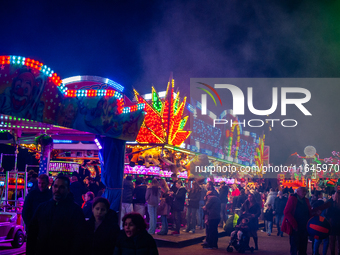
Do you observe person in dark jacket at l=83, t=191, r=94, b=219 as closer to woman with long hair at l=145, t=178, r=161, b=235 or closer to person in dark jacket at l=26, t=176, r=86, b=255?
person in dark jacket at l=26, t=176, r=86, b=255

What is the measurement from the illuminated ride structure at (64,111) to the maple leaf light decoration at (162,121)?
18.2 feet

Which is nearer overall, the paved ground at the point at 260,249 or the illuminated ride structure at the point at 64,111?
the illuminated ride structure at the point at 64,111

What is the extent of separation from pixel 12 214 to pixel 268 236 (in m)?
9.59

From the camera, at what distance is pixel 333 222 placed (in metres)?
8.95

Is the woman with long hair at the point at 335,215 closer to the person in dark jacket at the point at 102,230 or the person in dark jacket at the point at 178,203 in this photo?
the person in dark jacket at the point at 178,203

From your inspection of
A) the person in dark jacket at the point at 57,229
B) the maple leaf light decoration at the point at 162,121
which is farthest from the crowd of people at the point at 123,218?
the maple leaf light decoration at the point at 162,121

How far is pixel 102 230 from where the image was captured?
4.16 metres

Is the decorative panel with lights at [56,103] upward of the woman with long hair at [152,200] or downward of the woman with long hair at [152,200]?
upward

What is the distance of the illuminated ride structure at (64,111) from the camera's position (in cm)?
746

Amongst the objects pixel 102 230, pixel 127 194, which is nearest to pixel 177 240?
pixel 127 194

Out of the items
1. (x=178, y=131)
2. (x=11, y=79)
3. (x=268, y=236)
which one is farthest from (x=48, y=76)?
(x=178, y=131)

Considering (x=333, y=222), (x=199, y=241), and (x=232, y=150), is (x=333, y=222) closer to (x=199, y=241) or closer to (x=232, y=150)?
(x=199, y=241)

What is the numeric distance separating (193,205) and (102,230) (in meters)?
9.40

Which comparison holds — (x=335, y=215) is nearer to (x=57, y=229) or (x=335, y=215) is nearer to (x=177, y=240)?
(x=177, y=240)
